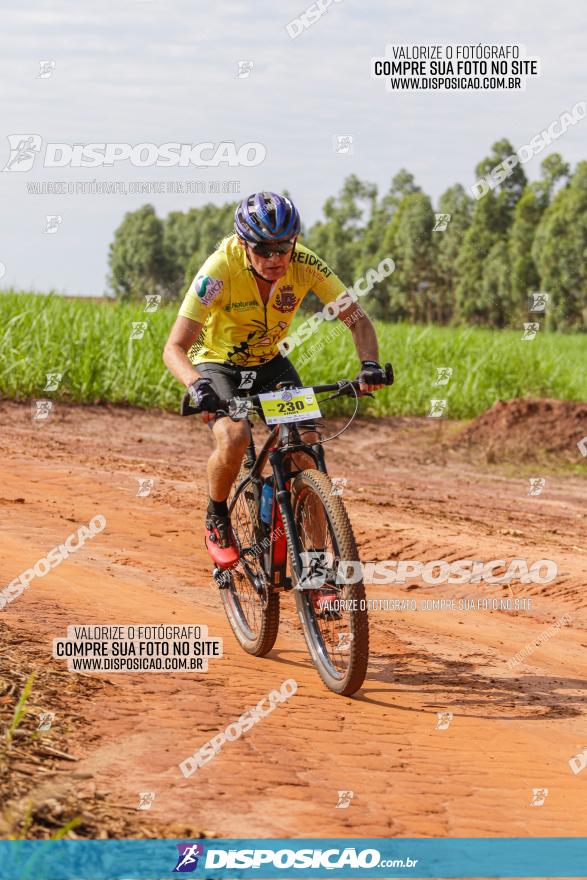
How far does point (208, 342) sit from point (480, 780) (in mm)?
3031

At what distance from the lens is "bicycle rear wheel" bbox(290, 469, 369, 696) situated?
16.7ft

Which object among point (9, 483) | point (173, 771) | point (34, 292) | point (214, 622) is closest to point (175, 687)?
point (173, 771)

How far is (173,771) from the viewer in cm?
420

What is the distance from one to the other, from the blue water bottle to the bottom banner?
2279 millimetres

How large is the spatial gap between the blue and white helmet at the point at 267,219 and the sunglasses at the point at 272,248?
0.04m

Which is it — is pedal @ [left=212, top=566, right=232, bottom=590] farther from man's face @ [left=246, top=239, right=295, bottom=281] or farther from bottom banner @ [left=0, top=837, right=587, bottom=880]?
bottom banner @ [left=0, top=837, right=587, bottom=880]

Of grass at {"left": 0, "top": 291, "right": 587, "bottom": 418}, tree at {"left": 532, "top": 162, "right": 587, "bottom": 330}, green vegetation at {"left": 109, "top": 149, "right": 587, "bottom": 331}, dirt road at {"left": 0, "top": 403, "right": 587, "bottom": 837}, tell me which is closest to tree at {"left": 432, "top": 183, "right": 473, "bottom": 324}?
green vegetation at {"left": 109, "top": 149, "right": 587, "bottom": 331}

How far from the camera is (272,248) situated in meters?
5.56

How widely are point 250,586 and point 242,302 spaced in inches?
71.2

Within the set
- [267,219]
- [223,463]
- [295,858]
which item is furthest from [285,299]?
[295,858]

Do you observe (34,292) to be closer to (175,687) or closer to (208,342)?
(208,342)

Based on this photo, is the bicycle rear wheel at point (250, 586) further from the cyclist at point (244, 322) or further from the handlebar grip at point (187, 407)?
the handlebar grip at point (187, 407)

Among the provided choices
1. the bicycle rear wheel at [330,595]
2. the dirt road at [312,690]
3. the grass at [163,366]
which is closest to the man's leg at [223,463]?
the bicycle rear wheel at [330,595]

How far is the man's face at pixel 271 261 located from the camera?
5594mm
